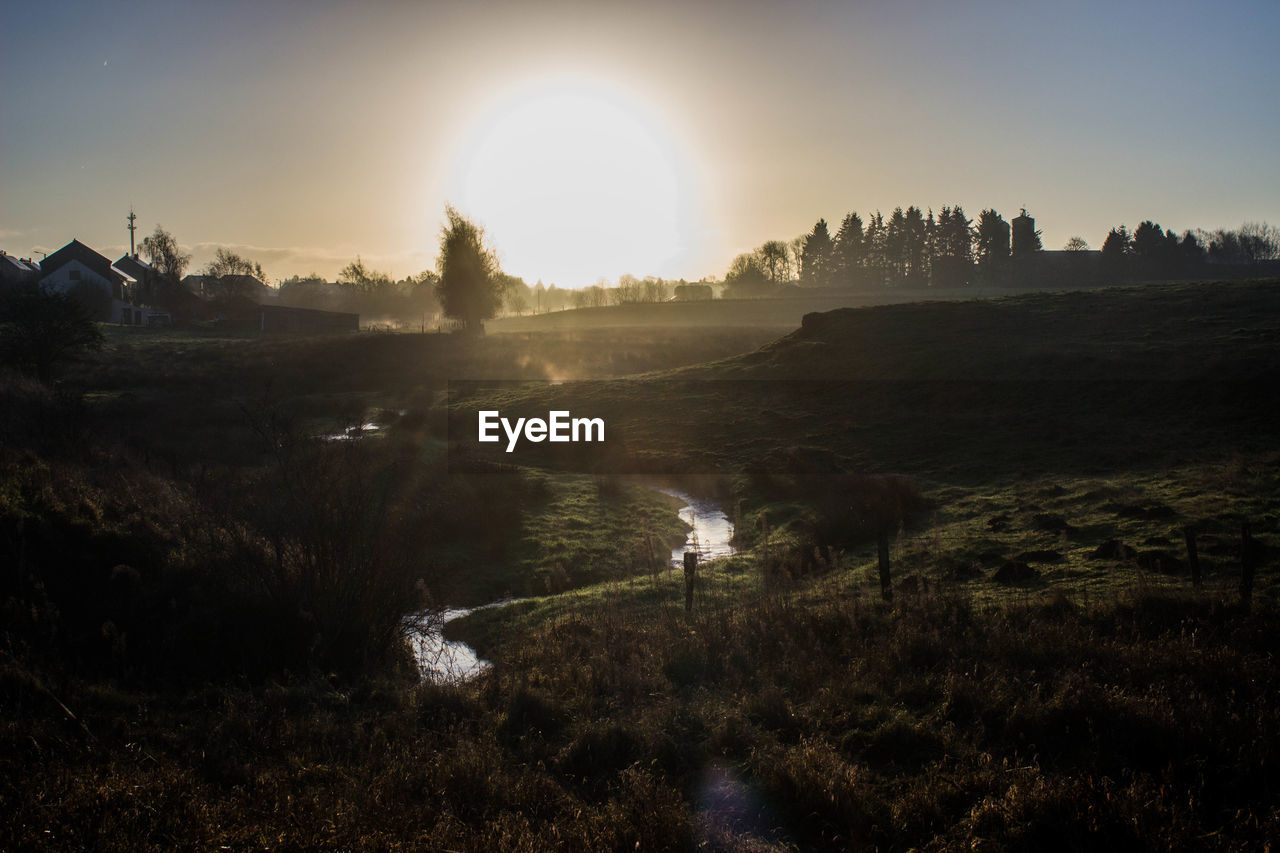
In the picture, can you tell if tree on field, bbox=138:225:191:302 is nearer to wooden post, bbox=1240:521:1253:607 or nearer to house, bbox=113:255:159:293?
house, bbox=113:255:159:293

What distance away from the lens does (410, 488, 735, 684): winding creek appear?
11594 millimetres

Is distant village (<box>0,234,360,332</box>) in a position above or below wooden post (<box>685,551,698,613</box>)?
above

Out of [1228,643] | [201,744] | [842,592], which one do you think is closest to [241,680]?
[201,744]

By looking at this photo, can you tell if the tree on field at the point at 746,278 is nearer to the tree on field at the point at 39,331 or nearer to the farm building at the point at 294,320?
the farm building at the point at 294,320

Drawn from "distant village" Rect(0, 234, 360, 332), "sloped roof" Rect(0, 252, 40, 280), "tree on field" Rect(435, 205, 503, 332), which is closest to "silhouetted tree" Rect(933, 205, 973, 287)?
"tree on field" Rect(435, 205, 503, 332)

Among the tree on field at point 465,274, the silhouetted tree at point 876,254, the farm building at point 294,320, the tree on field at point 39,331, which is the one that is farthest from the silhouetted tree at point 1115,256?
the tree on field at point 39,331

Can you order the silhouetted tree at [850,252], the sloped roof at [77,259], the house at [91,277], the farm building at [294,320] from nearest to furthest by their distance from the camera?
the farm building at [294,320] < the house at [91,277] < the sloped roof at [77,259] < the silhouetted tree at [850,252]

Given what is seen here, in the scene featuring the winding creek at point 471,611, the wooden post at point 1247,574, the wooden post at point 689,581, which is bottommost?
the winding creek at point 471,611

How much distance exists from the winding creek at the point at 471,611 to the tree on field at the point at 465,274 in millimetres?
47490

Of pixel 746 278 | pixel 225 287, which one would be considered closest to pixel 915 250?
pixel 746 278

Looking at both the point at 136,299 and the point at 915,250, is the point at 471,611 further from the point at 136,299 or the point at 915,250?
the point at 915,250

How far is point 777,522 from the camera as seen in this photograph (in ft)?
72.6

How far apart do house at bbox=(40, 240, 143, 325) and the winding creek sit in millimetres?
84400

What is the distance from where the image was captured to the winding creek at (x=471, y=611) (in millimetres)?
11594
